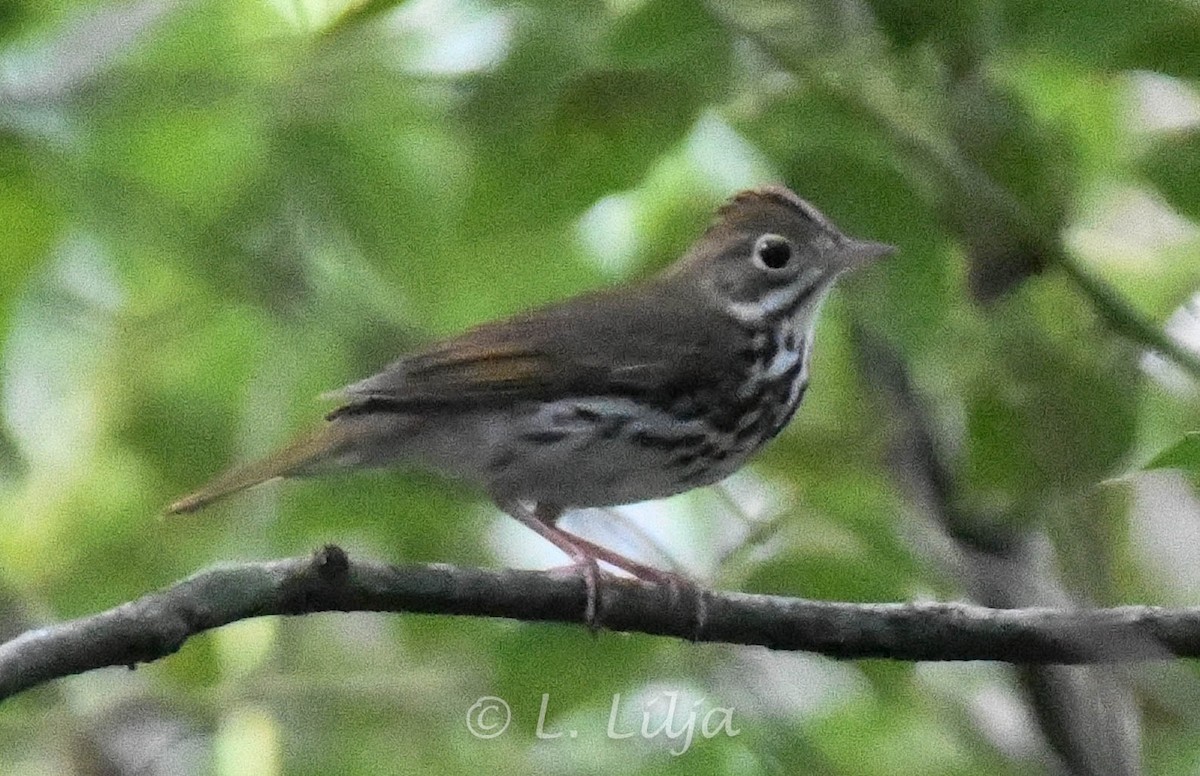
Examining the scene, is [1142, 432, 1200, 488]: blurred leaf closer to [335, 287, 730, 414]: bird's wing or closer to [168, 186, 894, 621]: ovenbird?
[168, 186, 894, 621]: ovenbird

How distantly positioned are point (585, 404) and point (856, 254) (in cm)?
48

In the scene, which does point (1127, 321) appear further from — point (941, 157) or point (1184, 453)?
point (1184, 453)

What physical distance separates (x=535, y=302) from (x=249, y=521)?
0.61 meters

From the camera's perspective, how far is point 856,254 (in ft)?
8.25

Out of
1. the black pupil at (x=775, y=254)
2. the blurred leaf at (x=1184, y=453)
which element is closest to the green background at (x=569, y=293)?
the blurred leaf at (x=1184, y=453)

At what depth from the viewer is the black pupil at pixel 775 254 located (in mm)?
2938

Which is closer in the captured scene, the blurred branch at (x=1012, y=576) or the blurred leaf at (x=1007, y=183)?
the blurred leaf at (x=1007, y=183)

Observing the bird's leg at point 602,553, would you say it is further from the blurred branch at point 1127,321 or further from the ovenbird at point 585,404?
the blurred branch at point 1127,321

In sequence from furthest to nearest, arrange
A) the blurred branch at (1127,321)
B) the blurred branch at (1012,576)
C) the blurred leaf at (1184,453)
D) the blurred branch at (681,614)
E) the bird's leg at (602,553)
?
the bird's leg at (602,553) < the blurred branch at (1012,576) < the blurred branch at (1127,321) < the blurred branch at (681,614) < the blurred leaf at (1184,453)

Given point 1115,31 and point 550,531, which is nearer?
point 1115,31

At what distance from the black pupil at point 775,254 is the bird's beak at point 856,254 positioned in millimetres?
236

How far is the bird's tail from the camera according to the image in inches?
83.3

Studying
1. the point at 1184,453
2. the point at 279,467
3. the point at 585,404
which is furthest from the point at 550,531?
the point at 1184,453

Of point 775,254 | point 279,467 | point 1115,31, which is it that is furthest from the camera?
point 775,254
